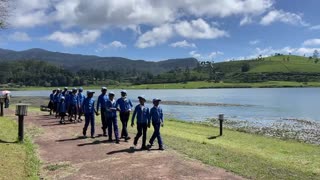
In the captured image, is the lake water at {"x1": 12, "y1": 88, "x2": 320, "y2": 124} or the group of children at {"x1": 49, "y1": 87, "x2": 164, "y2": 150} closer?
the group of children at {"x1": 49, "y1": 87, "x2": 164, "y2": 150}

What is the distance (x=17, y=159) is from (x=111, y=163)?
3392mm

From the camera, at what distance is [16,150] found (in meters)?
16.9

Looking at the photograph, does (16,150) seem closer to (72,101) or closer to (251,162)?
(251,162)

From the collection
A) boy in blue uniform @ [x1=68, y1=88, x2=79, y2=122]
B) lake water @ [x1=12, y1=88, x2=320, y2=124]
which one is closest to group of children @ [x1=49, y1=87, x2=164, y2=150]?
boy in blue uniform @ [x1=68, y1=88, x2=79, y2=122]

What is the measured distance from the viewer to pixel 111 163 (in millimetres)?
15203

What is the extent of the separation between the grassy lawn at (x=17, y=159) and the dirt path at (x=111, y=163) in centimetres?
40

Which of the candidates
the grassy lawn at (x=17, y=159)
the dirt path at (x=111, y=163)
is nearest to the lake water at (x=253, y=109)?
the dirt path at (x=111, y=163)

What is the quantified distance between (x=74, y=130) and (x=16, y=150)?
811 cm

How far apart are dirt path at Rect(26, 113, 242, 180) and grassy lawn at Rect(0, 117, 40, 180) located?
396 mm

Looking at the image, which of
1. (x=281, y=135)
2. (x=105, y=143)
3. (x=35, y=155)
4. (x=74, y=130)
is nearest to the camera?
(x=35, y=155)

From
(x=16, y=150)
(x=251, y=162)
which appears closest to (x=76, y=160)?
(x=16, y=150)

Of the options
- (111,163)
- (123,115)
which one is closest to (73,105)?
(123,115)

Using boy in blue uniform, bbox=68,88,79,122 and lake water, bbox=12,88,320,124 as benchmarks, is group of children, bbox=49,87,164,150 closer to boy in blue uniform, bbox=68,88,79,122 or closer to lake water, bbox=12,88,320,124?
boy in blue uniform, bbox=68,88,79,122

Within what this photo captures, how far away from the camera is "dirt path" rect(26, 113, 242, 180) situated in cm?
1346
